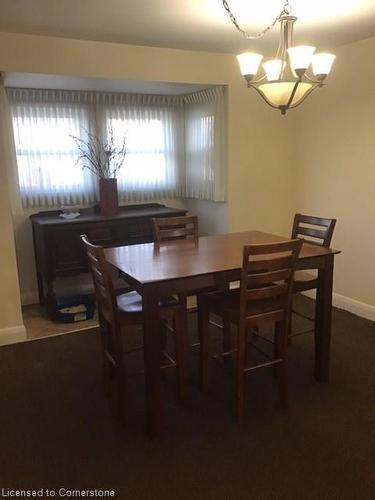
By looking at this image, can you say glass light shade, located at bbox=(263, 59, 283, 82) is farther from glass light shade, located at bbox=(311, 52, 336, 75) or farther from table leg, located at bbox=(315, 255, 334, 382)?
table leg, located at bbox=(315, 255, 334, 382)

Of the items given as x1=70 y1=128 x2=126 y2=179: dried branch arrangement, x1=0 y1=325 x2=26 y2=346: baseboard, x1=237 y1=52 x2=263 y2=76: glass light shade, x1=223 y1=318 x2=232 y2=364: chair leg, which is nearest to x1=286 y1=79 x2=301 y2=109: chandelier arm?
x1=237 y1=52 x2=263 y2=76: glass light shade

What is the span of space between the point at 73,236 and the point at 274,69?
2.31m

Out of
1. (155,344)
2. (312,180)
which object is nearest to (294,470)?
(155,344)

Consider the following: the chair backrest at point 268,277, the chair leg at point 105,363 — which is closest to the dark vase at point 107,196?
the chair leg at point 105,363

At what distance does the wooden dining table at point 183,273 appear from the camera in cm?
215

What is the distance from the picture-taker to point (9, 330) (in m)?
3.37

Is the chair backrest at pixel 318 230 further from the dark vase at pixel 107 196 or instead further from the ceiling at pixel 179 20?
the dark vase at pixel 107 196

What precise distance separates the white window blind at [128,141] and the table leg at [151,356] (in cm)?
228

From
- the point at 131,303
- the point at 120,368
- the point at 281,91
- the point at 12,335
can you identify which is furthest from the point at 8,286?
the point at 281,91

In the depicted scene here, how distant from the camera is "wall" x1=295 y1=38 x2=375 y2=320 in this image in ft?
11.8

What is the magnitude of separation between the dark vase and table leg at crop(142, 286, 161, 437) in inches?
87.5

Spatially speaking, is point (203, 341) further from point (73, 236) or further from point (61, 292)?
point (61, 292)

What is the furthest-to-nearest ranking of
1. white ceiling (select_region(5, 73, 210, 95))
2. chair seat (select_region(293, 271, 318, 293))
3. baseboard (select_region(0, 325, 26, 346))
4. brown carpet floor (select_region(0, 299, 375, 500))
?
1. white ceiling (select_region(5, 73, 210, 95))
2. baseboard (select_region(0, 325, 26, 346))
3. chair seat (select_region(293, 271, 318, 293))
4. brown carpet floor (select_region(0, 299, 375, 500))

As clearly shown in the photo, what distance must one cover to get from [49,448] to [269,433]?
1142 millimetres
